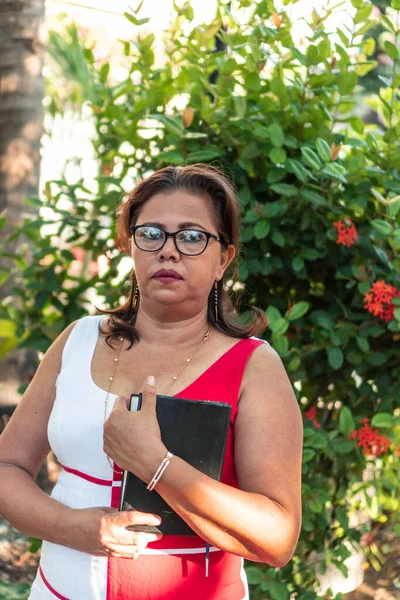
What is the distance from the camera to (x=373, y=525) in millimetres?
3598

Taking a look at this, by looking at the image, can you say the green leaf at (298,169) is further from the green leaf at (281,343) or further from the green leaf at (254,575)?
the green leaf at (254,575)

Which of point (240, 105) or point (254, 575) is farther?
point (240, 105)

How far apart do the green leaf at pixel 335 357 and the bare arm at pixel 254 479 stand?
894 millimetres

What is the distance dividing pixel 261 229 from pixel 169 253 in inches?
37.9

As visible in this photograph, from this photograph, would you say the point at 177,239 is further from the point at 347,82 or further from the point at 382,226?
the point at 347,82

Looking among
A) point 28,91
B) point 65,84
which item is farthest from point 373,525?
point 65,84

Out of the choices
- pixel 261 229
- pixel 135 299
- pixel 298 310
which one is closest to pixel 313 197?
pixel 261 229

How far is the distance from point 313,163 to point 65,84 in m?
7.79

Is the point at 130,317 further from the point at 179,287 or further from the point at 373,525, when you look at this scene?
the point at 373,525

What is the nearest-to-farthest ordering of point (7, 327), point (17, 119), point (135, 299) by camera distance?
point (135, 299) → point (7, 327) → point (17, 119)

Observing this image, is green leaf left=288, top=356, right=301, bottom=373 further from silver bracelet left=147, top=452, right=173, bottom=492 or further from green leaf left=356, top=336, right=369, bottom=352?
silver bracelet left=147, top=452, right=173, bottom=492

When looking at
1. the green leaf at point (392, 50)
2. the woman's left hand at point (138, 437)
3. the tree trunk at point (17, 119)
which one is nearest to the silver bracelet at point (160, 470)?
the woman's left hand at point (138, 437)

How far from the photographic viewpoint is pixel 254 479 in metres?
1.73

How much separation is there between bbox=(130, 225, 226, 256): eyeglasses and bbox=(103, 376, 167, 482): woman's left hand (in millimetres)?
367
